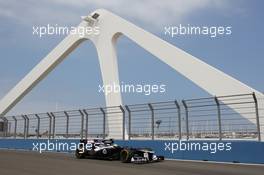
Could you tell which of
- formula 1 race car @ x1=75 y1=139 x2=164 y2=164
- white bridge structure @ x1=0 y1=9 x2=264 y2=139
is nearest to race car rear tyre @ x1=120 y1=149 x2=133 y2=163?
formula 1 race car @ x1=75 y1=139 x2=164 y2=164

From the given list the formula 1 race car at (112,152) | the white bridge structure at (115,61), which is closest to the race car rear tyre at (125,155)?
the formula 1 race car at (112,152)

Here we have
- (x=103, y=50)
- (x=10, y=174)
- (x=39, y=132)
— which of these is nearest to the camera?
(x=10, y=174)

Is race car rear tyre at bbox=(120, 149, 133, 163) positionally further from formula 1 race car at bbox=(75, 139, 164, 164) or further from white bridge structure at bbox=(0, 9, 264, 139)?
white bridge structure at bbox=(0, 9, 264, 139)

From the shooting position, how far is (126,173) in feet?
30.2

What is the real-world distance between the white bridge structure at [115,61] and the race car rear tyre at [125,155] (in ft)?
12.4

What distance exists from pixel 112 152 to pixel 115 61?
15454mm


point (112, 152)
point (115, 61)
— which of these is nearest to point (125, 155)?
point (112, 152)

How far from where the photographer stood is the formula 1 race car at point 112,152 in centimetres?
1232

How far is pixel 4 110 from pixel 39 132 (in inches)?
892

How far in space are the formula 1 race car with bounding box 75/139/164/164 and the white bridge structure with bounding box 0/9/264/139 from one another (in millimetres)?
3085

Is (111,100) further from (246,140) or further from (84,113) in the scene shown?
(246,140)

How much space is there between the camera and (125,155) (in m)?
12.5

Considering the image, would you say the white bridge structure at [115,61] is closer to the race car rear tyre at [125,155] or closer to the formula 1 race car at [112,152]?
the formula 1 race car at [112,152]

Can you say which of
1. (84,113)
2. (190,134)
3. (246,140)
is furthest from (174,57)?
(246,140)
